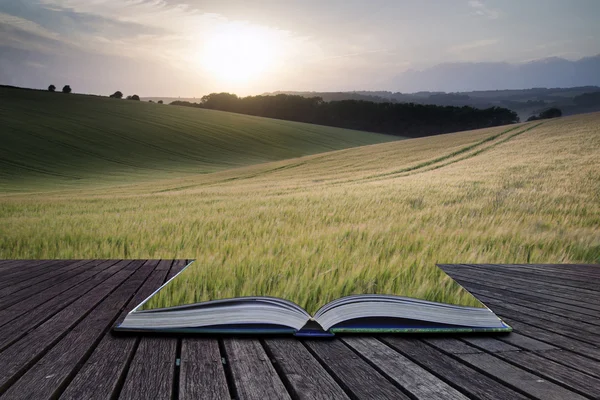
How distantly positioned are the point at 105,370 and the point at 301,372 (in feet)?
2.50

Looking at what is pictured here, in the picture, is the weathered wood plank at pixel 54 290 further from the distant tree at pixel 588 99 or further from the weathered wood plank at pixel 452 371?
the distant tree at pixel 588 99

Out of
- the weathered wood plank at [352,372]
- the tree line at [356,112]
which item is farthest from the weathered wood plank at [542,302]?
the tree line at [356,112]

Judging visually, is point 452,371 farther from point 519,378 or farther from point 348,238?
point 348,238

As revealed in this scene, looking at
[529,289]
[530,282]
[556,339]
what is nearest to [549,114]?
[530,282]

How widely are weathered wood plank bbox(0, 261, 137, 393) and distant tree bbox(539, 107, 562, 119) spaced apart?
5229 cm

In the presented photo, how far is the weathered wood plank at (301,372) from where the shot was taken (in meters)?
1.60

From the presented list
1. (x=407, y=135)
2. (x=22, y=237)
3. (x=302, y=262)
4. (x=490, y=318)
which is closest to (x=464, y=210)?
(x=302, y=262)

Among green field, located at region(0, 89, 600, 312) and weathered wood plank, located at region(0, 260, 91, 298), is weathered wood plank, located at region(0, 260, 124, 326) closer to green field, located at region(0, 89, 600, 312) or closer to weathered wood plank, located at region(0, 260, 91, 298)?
weathered wood plank, located at region(0, 260, 91, 298)

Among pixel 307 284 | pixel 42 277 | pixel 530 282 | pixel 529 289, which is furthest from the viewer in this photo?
pixel 42 277

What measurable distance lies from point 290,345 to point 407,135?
73514mm

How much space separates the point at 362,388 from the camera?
64.7 inches

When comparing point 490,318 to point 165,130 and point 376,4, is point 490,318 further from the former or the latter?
point 165,130

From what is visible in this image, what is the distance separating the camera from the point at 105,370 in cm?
181

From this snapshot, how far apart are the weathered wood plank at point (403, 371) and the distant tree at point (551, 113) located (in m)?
52.2
